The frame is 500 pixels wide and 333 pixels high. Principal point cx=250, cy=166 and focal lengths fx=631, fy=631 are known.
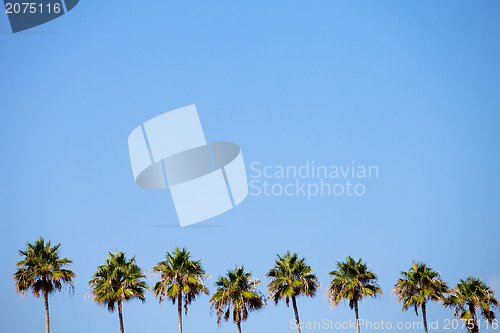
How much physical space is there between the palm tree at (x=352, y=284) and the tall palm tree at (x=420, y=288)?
371 cm

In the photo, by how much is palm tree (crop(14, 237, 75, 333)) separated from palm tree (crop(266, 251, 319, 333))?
19352 millimetres

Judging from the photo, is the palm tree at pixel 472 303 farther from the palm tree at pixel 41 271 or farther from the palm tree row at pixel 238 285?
the palm tree at pixel 41 271

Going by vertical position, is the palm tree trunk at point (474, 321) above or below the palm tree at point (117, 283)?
below

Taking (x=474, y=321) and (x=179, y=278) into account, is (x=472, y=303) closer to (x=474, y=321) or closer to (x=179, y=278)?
(x=474, y=321)

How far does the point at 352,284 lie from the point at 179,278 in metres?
17.6

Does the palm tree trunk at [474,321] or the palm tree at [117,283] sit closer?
the palm tree at [117,283]

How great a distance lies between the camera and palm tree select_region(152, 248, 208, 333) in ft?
190

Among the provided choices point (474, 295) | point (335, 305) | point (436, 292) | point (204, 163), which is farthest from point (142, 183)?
point (474, 295)

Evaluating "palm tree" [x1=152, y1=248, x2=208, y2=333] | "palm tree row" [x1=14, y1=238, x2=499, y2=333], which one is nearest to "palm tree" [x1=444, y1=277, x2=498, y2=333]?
"palm tree row" [x1=14, y1=238, x2=499, y2=333]

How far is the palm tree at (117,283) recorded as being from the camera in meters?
57.5

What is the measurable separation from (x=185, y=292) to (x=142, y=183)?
38.4 feet

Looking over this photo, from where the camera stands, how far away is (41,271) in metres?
57.0

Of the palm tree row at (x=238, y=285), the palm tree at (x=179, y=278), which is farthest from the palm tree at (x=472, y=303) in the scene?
the palm tree at (x=179, y=278)

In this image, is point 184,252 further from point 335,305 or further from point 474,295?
point 474,295
